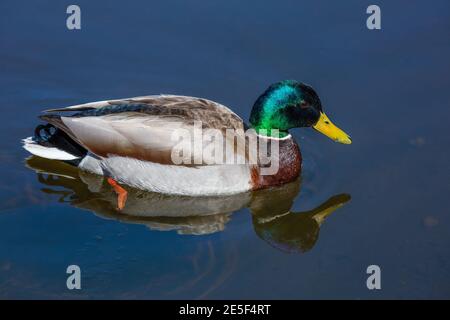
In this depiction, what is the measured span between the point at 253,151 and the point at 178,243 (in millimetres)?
1429

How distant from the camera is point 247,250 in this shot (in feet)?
24.6

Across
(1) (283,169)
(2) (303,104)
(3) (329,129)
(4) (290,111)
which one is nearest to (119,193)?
(1) (283,169)

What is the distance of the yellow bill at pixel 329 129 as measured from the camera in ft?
27.9

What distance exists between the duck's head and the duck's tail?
1873mm

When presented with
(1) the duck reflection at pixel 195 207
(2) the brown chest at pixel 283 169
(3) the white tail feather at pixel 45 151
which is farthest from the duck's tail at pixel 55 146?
(2) the brown chest at pixel 283 169

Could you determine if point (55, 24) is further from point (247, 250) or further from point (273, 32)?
point (247, 250)

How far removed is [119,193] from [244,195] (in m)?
1.28

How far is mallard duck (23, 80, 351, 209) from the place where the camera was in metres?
8.12

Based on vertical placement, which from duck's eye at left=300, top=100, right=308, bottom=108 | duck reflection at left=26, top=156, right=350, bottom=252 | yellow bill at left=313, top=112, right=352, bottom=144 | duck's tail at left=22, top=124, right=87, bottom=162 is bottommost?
duck reflection at left=26, top=156, right=350, bottom=252

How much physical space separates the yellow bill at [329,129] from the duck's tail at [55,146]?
248cm

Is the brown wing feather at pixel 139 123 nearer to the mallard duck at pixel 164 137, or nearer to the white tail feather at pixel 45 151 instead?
the mallard duck at pixel 164 137

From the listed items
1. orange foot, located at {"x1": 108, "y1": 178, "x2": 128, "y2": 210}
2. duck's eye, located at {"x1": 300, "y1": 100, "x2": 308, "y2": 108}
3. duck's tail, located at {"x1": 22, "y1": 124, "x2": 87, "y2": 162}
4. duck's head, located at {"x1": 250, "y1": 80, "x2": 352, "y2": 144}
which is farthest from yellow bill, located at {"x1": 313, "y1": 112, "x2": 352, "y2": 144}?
duck's tail, located at {"x1": 22, "y1": 124, "x2": 87, "y2": 162}

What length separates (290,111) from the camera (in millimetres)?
8430

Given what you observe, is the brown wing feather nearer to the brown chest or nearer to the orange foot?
the orange foot
